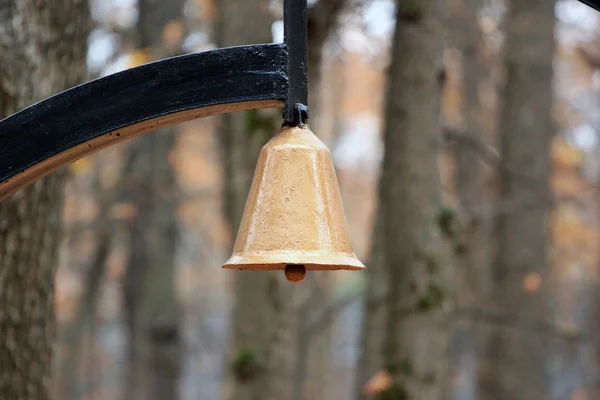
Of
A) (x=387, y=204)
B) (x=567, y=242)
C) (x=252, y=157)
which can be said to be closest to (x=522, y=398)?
(x=387, y=204)

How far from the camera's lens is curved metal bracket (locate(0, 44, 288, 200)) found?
2.80 m

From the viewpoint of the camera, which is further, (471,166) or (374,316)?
(471,166)

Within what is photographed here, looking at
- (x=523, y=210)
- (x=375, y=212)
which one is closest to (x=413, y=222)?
(x=375, y=212)

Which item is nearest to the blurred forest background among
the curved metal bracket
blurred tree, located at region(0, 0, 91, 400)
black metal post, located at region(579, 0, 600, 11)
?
blurred tree, located at region(0, 0, 91, 400)

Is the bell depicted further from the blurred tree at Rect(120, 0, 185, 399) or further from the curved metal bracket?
the blurred tree at Rect(120, 0, 185, 399)

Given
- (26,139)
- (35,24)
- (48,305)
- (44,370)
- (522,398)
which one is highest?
(35,24)

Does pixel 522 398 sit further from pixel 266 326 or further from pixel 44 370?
pixel 44 370

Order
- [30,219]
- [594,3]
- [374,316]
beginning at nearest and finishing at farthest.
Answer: [594,3] → [30,219] → [374,316]

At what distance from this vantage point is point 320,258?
2.83m

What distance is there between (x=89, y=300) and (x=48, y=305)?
15941 mm

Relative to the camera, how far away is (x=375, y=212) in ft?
29.6

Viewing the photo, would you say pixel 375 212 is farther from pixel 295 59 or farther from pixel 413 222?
pixel 295 59

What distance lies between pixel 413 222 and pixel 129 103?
18.9ft

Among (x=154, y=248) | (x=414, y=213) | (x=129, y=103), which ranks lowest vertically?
(x=129, y=103)
